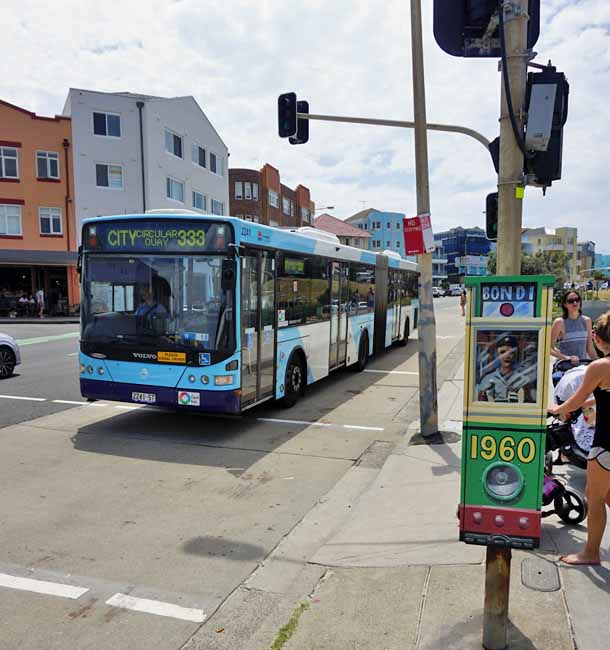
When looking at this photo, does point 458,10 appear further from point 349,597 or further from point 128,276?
point 128,276

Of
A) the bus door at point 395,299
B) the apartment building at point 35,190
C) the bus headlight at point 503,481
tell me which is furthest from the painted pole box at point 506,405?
the apartment building at point 35,190

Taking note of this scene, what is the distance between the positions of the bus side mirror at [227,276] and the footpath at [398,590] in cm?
312

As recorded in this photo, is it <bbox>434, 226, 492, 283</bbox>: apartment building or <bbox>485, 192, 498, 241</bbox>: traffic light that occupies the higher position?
<bbox>434, 226, 492, 283</bbox>: apartment building

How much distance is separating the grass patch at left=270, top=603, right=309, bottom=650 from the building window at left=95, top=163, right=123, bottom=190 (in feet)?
112

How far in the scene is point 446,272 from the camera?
461 ft

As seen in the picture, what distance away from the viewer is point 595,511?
3.76 m

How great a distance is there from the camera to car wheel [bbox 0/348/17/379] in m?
12.6

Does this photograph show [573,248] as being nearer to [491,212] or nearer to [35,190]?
[35,190]

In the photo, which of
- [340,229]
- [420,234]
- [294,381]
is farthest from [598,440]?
[340,229]

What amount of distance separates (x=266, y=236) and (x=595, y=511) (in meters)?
6.01

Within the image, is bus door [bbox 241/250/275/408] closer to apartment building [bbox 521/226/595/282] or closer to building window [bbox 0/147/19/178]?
building window [bbox 0/147/19/178]

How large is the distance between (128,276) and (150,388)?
161 centimetres

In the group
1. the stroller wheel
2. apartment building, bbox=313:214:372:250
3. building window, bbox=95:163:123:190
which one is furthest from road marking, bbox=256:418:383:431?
apartment building, bbox=313:214:372:250

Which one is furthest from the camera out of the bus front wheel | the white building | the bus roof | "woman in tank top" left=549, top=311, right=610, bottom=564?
the white building
